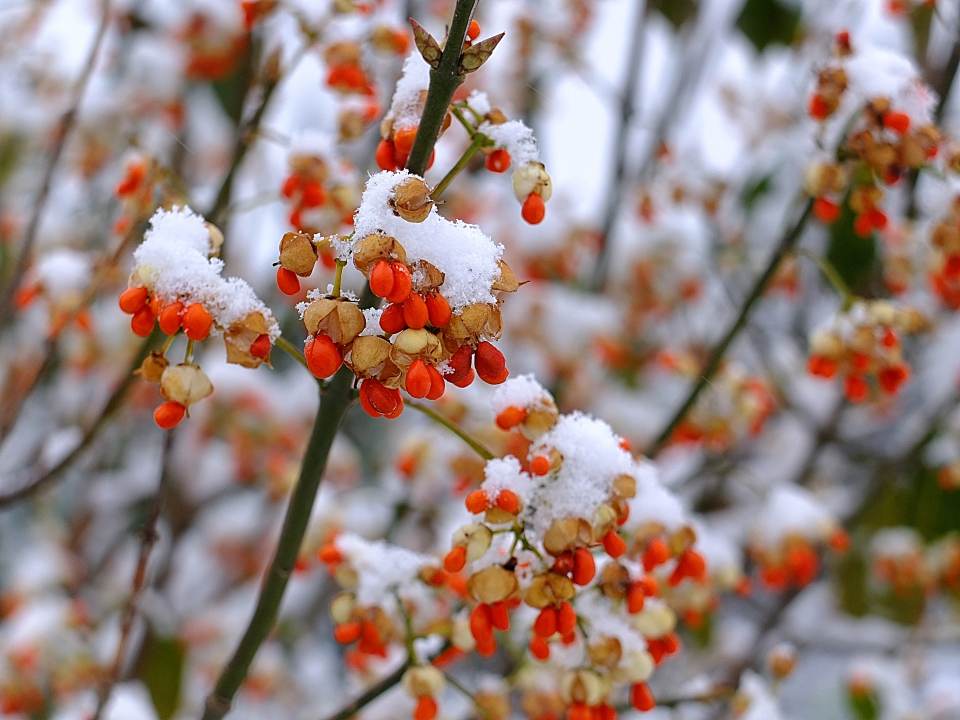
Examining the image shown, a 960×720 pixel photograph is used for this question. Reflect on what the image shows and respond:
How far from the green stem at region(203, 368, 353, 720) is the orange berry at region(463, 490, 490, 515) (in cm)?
11

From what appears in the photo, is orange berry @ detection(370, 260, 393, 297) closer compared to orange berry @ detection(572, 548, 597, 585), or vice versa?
orange berry @ detection(370, 260, 393, 297)

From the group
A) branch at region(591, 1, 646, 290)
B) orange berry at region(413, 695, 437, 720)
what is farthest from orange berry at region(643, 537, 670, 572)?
branch at region(591, 1, 646, 290)

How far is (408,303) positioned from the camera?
1.73 ft

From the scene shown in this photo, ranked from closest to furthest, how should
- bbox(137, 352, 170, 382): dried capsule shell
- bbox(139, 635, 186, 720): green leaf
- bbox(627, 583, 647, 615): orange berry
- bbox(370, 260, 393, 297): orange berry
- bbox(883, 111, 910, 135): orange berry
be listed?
1. bbox(370, 260, 393, 297): orange berry
2. bbox(137, 352, 170, 382): dried capsule shell
3. bbox(627, 583, 647, 615): orange berry
4. bbox(883, 111, 910, 135): orange berry
5. bbox(139, 635, 186, 720): green leaf

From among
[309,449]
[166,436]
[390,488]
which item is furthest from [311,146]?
[390,488]

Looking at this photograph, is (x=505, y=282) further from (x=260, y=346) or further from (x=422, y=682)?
(x=422, y=682)

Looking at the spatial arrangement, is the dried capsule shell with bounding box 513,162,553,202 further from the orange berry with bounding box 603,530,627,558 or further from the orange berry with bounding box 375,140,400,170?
the orange berry with bounding box 603,530,627,558

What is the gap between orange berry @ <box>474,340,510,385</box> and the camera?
0.54 metres

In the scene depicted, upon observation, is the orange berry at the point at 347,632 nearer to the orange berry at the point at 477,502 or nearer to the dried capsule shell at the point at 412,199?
the orange berry at the point at 477,502

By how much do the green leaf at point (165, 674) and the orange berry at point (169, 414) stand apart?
4.27 ft

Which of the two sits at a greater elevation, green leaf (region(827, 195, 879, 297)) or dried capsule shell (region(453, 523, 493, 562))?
green leaf (region(827, 195, 879, 297))

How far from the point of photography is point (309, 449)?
2.10 feet

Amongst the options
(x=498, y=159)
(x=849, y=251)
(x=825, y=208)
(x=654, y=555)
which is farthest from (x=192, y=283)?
(x=849, y=251)

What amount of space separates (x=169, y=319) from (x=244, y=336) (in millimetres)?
48
